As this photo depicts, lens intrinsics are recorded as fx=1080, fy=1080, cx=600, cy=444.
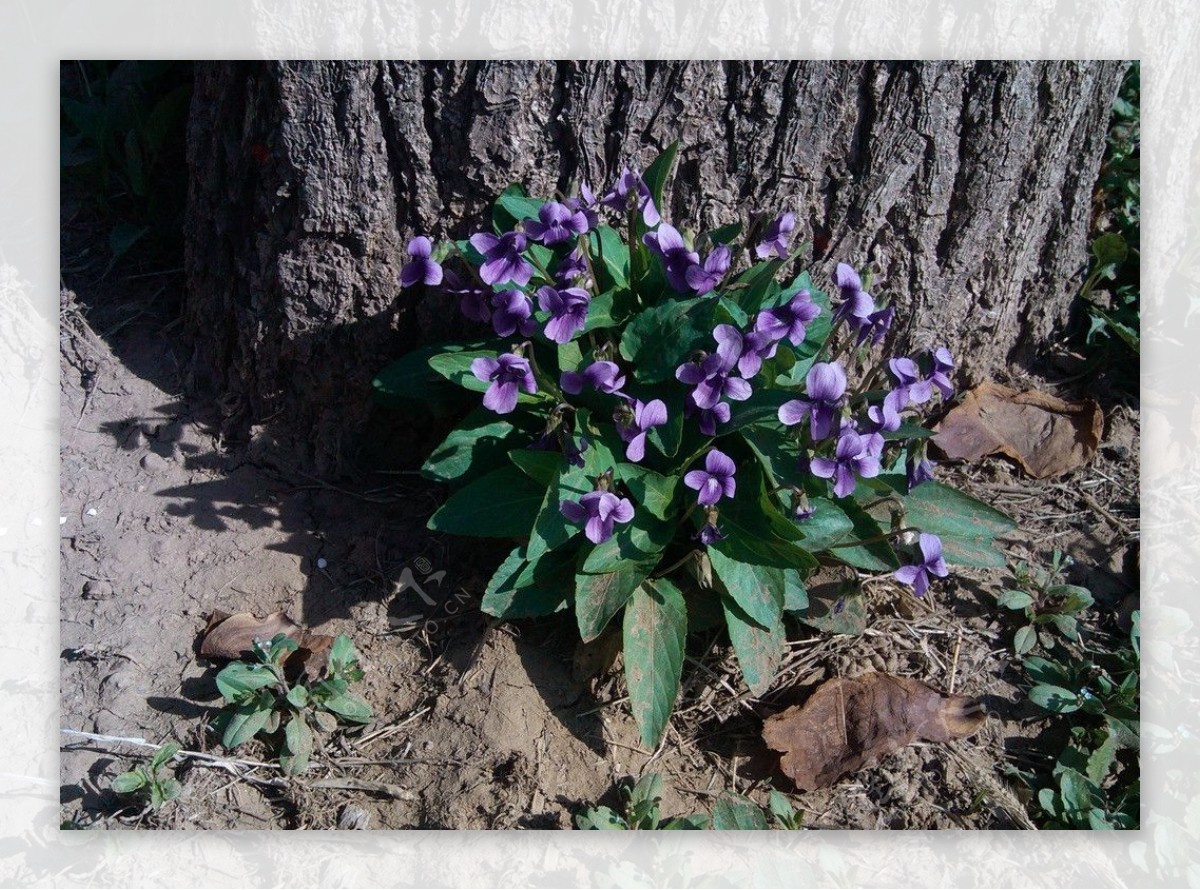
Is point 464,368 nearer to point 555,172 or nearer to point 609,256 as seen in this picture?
point 609,256

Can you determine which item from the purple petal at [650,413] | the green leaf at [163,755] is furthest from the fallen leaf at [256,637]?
the purple petal at [650,413]

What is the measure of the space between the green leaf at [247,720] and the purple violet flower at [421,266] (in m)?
1.16

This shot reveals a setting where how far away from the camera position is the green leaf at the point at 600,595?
8.80 ft

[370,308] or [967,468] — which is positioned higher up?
[370,308]

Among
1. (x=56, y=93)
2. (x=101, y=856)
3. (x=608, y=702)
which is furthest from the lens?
(x=56, y=93)

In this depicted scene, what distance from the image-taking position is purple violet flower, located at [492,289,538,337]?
2.68m

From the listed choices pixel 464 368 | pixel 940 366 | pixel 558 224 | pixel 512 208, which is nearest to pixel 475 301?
pixel 464 368

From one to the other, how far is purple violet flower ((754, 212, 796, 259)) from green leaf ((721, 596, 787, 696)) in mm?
944

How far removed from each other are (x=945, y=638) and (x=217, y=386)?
2442 mm

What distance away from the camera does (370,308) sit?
3.28m

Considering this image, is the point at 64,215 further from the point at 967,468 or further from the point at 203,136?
the point at 967,468

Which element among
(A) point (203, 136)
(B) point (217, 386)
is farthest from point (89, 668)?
(A) point (203, 136)

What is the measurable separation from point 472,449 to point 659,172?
0.92 metres

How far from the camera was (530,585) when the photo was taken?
2.88 m
